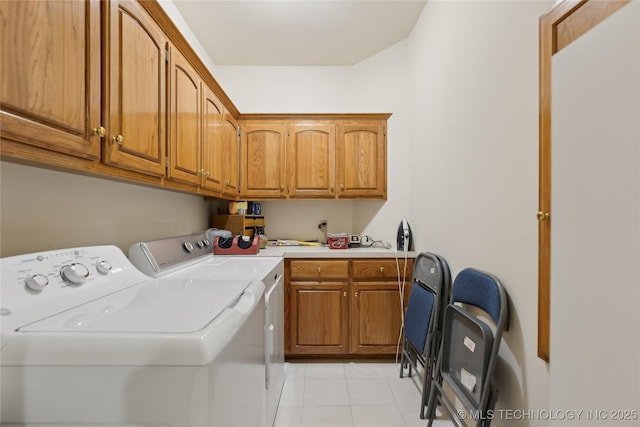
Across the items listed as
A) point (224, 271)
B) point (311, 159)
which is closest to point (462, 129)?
point (311, 159)

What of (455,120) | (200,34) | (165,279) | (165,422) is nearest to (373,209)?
(455,120)

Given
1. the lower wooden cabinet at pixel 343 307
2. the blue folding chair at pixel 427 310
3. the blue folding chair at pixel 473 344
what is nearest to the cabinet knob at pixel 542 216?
the blue folding chair at pixel 473 344

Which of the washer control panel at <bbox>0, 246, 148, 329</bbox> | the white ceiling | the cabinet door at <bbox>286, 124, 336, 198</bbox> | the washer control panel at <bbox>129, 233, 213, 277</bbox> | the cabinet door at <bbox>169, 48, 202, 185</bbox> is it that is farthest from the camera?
the cabinet door at <bbox>286, 124, 336, 198</bbox>

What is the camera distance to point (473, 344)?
1.20m

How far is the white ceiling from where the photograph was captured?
207cm

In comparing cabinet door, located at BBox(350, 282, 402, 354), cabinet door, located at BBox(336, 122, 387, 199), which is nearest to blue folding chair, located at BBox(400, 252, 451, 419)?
cabinet door, located at BBox(350, 282, 402, 354)

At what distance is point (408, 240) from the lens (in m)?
2.32

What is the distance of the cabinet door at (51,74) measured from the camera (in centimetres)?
64

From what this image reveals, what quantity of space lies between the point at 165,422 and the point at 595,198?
3.17ft

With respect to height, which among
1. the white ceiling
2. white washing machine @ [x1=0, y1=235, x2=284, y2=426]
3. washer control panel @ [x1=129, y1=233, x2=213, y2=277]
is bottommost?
white washing machine @ [x1=0, y1=235, x2=284, y2=426]

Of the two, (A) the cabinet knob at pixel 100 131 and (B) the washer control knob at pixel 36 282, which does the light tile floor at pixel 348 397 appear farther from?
(A) the cabinet knob at pixel 100 131

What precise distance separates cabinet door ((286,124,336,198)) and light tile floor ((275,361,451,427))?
59.8 inches

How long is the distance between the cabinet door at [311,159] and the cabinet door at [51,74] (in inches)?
70.9

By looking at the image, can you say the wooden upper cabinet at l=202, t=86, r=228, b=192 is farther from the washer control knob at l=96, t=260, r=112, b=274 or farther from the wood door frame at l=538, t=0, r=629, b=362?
the wood door frame at l=538, t=0, r=629, b=362
